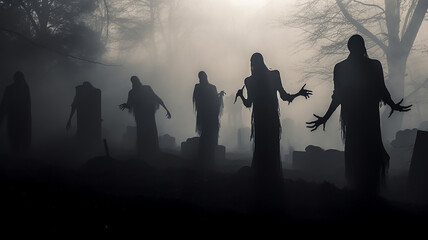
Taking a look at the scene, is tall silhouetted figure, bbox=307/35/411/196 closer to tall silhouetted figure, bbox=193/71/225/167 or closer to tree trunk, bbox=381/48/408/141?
tall silhouetted figure, bbox=193/71/225/167

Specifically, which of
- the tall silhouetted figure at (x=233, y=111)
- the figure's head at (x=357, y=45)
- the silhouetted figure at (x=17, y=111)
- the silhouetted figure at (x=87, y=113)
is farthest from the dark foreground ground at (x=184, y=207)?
the tall silhouetted figure at (x=233, y=111)

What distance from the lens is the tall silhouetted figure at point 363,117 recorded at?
628 centimetres

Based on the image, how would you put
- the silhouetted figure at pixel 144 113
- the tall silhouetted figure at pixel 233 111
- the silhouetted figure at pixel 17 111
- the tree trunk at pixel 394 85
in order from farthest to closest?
1. the tall silhouetted figure at pixel 233 111
2. the tree trunk at pixel 394 85
3. the silhouetted figure at pixel 144 113
4. the silhouetted figure at pixel 17 111

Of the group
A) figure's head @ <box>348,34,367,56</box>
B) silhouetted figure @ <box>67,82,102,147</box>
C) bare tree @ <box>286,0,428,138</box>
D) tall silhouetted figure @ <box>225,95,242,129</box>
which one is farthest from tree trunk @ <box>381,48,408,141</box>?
figure's head @ <box>348,34,367,56</box>

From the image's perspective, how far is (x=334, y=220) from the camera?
5.24 m

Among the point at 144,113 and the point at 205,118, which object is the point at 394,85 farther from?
the point at 144,113

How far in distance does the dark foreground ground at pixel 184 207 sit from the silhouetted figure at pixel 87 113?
5.46 m

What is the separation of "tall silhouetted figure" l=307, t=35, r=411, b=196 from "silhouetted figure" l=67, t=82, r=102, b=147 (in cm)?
929

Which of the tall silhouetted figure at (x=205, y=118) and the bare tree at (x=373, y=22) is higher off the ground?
the bare tree at (x=373, y=22)

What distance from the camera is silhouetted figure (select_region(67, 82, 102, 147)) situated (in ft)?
44.5

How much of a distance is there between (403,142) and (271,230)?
1181 cm

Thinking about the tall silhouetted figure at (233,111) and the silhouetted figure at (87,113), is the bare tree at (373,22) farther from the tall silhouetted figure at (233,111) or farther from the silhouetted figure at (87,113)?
the silhouetted figure at (87,113)

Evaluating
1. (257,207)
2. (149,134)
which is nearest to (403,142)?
(149,134)

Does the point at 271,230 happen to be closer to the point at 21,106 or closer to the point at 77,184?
the point at 77,184
